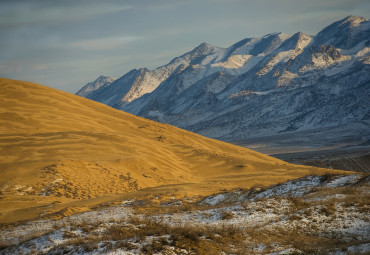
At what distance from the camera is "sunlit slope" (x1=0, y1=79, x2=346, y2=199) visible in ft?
94.2

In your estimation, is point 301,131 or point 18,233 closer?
point 18,233

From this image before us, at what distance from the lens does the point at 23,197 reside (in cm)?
2445


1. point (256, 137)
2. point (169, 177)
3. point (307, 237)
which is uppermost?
point (307, 237)

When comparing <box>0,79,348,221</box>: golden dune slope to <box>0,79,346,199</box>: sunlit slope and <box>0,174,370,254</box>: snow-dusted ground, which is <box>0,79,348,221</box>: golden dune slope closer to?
<box>0,79,346,199</box>: sunlit slope

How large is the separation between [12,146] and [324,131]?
151m

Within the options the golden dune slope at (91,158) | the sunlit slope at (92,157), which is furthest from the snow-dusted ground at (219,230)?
the sunlit slope at (92,157)

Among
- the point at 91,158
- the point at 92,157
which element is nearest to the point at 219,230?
the point at 91,158

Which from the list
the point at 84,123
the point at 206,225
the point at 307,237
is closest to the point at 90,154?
the point at 84,123

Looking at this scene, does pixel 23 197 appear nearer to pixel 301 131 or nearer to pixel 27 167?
pixel 27 167

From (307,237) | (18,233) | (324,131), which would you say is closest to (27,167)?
(18,233)

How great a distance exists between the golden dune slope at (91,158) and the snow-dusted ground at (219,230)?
8.59m

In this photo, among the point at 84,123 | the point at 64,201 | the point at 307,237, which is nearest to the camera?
the point at 307,237

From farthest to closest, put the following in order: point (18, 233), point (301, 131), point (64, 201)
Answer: point (301, 131) → point (64, 201) → point (18, 233)

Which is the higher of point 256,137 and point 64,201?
point 64,201
